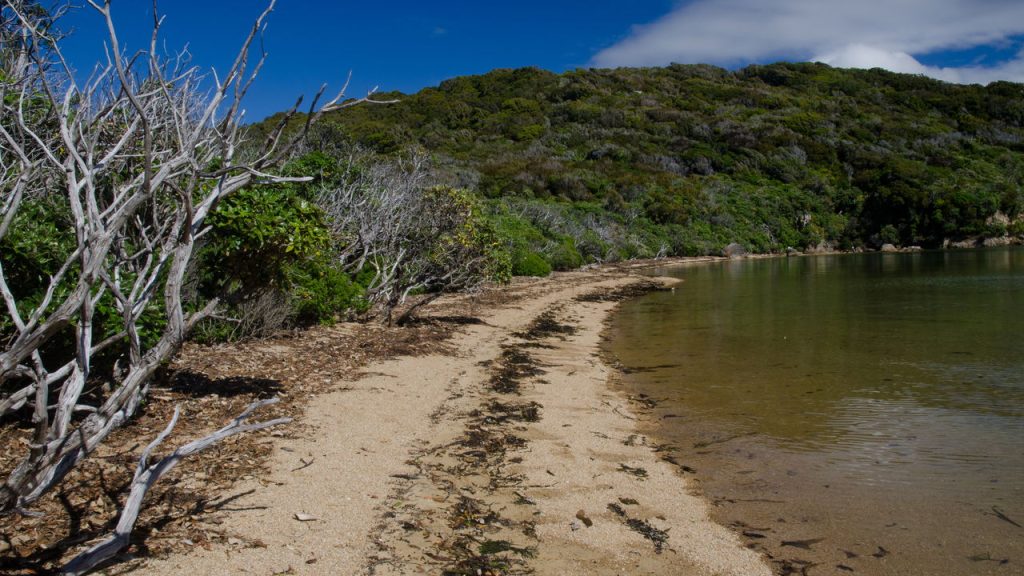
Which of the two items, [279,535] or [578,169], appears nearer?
[279,535]

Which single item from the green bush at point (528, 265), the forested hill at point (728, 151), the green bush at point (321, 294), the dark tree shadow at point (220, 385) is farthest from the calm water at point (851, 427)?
the forested hill at point (728, 151)

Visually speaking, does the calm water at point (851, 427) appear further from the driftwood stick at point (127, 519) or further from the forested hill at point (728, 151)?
the forested hill at point (728, 151)

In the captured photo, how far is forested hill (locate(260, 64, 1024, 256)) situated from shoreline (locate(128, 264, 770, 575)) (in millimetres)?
18905

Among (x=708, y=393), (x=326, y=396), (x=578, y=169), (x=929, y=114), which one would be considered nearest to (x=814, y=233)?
(x=578, y=169)

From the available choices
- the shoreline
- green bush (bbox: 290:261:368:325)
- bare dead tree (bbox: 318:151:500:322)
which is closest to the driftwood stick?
the shoreline

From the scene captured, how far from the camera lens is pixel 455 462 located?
18.9ft

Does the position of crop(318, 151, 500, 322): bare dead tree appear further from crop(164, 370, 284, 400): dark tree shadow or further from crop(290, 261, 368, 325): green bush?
crop(164, 370, 284, 400): dark tree shadow

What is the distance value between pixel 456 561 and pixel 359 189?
39.4 ft

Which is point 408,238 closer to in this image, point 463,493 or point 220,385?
point 220,385

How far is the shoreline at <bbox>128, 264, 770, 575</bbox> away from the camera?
4004mm

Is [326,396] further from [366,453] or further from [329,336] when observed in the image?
[329,336]

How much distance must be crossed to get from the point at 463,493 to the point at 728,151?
234 ft

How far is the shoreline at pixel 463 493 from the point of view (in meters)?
4.00

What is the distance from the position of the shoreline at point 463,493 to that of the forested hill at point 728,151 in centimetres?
1890
